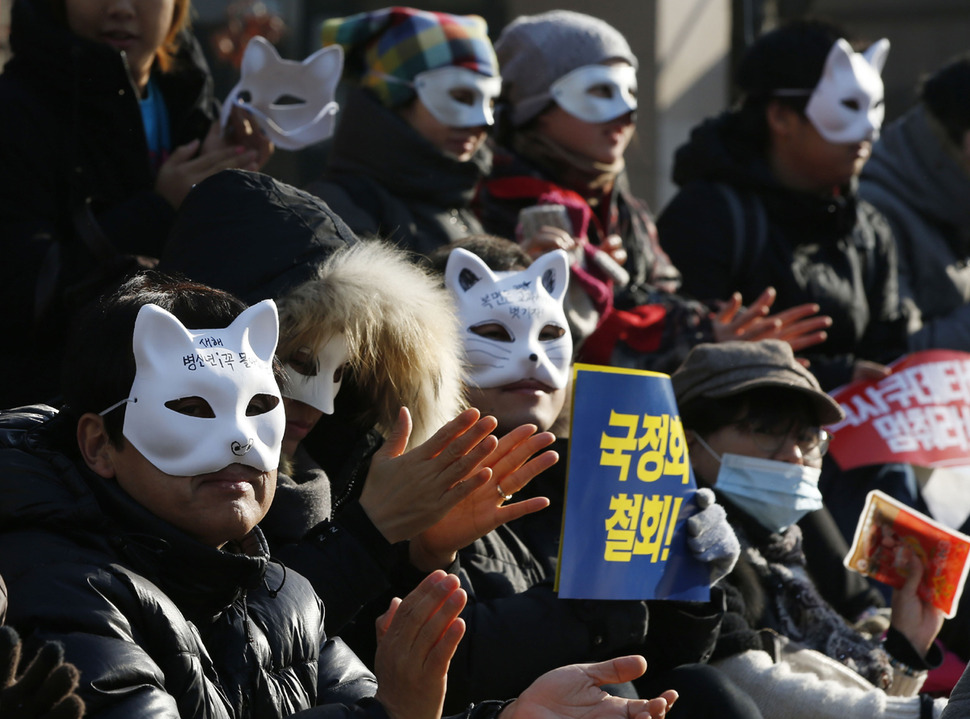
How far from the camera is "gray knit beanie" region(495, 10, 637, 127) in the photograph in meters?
5.18

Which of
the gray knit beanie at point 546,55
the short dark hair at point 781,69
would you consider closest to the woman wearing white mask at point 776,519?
the gray knit beanie at point 546,55

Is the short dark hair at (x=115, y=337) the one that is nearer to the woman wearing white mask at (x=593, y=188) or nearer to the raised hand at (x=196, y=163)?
the raised hand at (x=196, y=163)

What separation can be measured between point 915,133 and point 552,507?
3.23 meters

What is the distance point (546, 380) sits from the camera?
140 inches

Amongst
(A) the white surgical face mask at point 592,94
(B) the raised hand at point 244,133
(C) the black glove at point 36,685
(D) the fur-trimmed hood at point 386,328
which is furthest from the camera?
(A) the white surgical face mask at point 592,94

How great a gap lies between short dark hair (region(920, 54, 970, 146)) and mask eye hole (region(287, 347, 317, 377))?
12.5 feet

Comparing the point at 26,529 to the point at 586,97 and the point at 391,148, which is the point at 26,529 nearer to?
the point at 391,148

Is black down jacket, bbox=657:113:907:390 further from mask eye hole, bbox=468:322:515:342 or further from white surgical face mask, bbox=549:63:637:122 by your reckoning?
mask eye hole, bbox=468:322:515:342

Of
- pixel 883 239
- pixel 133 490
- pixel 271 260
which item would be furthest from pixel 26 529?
pixel 883 239

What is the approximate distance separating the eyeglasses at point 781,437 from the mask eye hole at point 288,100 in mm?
1642

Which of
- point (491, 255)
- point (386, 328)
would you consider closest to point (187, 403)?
point (386, 328)

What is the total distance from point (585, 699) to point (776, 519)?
1.55 m

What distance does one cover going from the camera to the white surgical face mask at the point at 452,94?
4.69 m

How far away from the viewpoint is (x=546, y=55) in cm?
521
